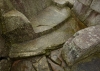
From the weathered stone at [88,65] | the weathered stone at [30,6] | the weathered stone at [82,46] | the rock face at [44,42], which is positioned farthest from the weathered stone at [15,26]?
the weathered stone at [88,65]

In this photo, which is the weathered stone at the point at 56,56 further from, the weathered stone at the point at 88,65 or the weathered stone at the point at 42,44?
the weathered stone at the point at 88,65

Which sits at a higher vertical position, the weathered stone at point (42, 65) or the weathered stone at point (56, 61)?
the weathered stone at point (56, 61)

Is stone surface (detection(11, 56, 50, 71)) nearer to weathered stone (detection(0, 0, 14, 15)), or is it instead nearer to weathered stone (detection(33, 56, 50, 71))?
weathered stone (detection(33, 56, 50, 71))

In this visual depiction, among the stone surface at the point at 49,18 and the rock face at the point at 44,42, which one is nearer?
the rock face at the point at 44,42

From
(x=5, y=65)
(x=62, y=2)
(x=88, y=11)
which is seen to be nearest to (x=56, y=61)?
(x=5, y=65)

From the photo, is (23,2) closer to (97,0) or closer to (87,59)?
(97,0)

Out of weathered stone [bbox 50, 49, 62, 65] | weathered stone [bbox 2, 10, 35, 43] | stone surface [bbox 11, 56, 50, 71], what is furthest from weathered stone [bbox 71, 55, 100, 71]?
weathered stone [bbox 2, 10, 35, 43]

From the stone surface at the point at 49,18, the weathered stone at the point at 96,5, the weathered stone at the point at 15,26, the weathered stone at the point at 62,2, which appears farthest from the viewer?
the weathered stone at the point at 62,2

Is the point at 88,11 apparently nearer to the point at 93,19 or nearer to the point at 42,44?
the point at 93,19
